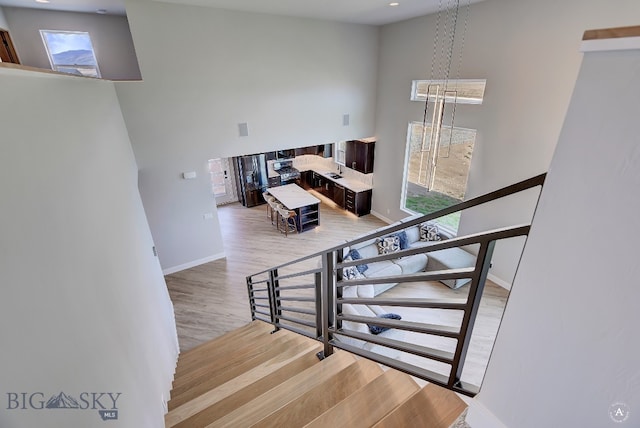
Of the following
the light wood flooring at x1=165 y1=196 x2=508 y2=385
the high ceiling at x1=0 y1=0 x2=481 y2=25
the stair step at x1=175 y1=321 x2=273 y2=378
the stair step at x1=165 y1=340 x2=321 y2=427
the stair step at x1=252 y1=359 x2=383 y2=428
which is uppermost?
the high ceiling at x1=0 y1=0 x2=481 y2=25

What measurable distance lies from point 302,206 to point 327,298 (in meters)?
5.28

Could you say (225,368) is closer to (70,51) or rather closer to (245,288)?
(245,288)

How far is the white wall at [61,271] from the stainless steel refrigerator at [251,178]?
276 inches

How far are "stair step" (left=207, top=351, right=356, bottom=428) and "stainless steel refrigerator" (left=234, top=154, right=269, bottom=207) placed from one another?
777cm

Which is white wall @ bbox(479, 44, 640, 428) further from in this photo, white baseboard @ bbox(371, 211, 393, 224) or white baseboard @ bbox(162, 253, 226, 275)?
white baseboard @ bbox(371, 211, 393, 224)

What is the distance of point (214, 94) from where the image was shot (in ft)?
17.9

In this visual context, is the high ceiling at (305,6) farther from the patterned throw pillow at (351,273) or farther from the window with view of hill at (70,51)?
the patterned throw pillow at (351,273)

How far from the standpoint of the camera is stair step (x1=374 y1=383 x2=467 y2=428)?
1.17m

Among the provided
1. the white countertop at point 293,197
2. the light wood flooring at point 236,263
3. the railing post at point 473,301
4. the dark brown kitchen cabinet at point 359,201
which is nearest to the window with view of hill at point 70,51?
the light wood flooring at point 236,263

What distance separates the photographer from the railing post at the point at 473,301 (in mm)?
991

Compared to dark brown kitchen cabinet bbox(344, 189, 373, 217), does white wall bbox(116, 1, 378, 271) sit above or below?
above

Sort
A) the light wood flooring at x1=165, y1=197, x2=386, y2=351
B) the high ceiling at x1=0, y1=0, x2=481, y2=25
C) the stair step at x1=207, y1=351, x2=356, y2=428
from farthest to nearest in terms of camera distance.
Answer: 1. the light wood flooring at x1=165, y1=197, x2=386, y2=351
2. the high ceiling at x1=0, y1=0, x2=481, y2=25
3. the stair step at x1=207, y1=351, x2=356, y2=428

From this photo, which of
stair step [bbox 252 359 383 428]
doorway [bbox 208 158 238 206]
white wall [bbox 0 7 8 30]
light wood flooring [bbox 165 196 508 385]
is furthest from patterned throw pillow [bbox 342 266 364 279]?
white wall [bbox 0 7 8 30]

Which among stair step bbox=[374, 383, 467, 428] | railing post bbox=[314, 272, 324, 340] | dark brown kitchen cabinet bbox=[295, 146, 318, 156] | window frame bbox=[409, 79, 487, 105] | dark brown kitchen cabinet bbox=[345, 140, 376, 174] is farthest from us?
dark brown kitchen cabinet bbox=[295, 146, 318, 156]
